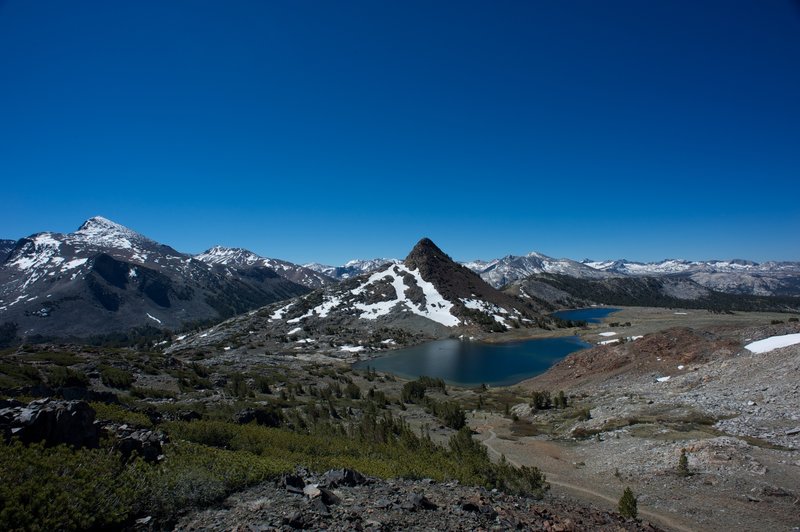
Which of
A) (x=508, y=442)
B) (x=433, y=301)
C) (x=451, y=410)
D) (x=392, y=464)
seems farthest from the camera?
(x=433, y=301)

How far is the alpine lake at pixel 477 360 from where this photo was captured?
2734 inches

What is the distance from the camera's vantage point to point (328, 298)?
152 meters

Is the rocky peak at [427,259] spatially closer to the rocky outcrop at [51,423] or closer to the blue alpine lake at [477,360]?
the blue alpine lake at [477,360]

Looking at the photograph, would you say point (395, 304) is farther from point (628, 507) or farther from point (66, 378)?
point (628, 507)

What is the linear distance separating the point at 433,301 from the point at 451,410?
341 ft

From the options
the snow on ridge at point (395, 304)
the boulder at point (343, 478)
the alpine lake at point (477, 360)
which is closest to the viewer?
the boulder at point (343, 478)

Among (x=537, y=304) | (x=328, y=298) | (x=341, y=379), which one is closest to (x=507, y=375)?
(x=341, y=379)

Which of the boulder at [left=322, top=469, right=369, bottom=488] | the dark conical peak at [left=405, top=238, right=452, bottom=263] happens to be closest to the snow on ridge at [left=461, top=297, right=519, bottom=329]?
the dark conical peak at [left=405, top=238, right=452, bottom=263]

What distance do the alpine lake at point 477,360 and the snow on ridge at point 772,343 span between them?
99.5 ft

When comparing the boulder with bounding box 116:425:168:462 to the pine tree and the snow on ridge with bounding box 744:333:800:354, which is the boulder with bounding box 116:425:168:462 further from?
the snow on ridge with bounding box 744:333:800:354

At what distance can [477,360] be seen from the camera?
277 feet

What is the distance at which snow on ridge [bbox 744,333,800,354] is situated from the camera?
39.9 meters

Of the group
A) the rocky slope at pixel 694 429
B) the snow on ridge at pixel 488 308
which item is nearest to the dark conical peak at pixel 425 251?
the snow on ridge at pixel 488 308

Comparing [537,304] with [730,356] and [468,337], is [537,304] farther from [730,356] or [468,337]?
[730,356]
